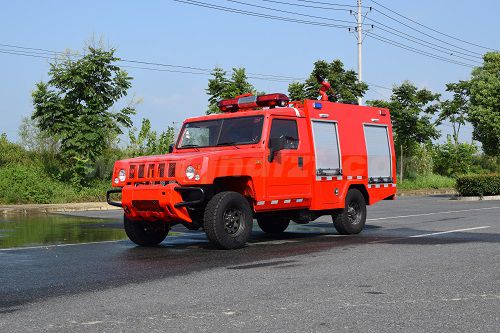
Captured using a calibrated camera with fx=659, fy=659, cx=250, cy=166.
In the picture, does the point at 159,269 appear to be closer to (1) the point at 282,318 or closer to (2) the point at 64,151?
(1) the point at 282,318

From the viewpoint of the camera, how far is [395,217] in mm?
18406

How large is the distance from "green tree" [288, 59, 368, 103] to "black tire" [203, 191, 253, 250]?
87.9ft

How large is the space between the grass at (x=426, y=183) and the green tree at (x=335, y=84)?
6112 mm

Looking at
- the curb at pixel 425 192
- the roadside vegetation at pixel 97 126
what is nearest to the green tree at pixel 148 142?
the roadside vegetation at pixel 97 126

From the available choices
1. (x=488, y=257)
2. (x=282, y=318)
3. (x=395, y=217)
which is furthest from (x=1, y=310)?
(x=395, y=217)

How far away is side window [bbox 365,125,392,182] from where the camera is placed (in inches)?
552

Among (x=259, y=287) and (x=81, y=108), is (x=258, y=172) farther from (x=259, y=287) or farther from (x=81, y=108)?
(x=81, y=108)

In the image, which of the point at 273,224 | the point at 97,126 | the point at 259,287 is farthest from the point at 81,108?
Answer: the point at 259,287

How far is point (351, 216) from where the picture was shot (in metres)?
13.5

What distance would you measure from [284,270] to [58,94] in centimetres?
2005

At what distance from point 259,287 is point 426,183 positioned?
35.3 meters

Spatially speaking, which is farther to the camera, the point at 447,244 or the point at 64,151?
the point at 64,151

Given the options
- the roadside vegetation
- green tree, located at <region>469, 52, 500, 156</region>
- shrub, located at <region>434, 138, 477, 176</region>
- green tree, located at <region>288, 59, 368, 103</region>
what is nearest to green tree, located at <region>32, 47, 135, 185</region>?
the roadside vegetation

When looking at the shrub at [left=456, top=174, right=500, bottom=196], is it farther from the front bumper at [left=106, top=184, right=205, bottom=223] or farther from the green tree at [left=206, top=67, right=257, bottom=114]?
the front bumper at [left=106, top=184, right=205, bottom=223]
